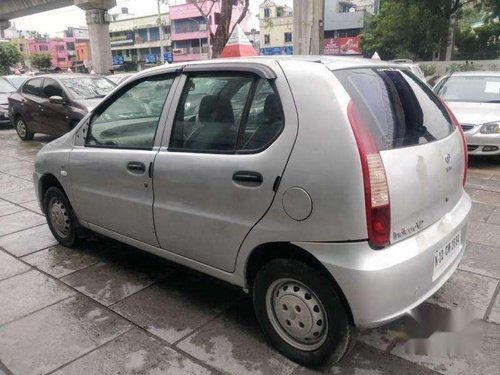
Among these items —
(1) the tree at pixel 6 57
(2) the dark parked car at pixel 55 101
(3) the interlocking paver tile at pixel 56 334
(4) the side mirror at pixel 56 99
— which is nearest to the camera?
(3) the interlocking paver tile at pixel 56 334

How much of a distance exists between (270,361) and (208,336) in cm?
47

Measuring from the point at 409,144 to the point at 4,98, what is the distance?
14849 millimetres

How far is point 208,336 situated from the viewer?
9.60 ft

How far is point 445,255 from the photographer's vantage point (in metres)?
2.64

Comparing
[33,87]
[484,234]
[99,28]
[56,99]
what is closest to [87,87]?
[56,99]

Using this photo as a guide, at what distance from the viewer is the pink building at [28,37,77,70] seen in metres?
92.1

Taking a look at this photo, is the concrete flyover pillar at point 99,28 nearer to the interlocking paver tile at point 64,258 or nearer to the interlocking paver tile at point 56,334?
the interlocking paver tile at point 64,258

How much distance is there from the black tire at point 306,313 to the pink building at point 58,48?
323ft

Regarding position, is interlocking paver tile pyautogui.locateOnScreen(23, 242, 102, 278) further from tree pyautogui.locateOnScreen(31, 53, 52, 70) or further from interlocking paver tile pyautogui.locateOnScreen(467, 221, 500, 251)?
tree pyautogui.locateOnScreen(31, 53, 52, 70)

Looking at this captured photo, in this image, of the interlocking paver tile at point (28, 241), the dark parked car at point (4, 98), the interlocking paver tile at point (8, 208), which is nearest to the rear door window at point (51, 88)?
the dark parked car at point (4, 98)

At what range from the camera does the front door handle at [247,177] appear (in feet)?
8.21

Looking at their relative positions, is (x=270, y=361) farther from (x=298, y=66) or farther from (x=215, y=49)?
(x=215, y=49)

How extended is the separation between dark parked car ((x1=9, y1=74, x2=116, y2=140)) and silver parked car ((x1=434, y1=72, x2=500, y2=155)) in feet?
23.4

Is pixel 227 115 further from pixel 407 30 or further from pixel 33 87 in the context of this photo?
pixel 407 30
